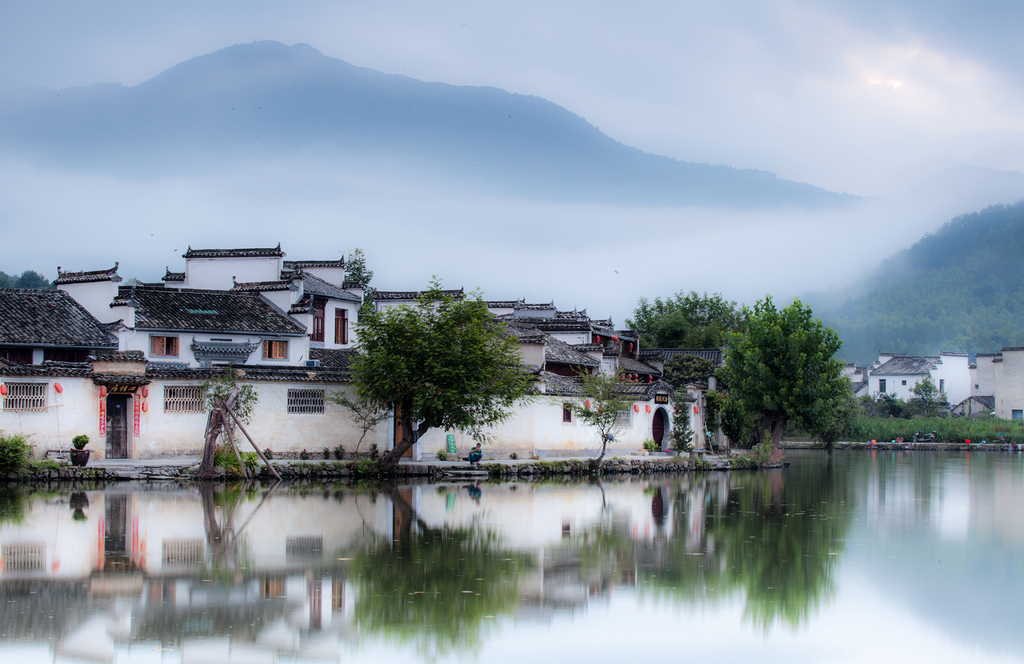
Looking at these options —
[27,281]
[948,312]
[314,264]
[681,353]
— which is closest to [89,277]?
[314,264]

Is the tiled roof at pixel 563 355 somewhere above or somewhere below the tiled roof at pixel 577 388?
above

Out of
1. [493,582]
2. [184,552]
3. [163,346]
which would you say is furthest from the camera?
[163,346]

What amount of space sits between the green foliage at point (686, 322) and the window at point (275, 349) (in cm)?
3438

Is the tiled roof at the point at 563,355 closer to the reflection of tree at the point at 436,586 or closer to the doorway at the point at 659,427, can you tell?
the doorway at the point at 659,427

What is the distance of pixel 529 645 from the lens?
30.3 feet

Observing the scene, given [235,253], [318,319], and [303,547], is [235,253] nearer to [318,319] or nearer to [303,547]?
[318,319]

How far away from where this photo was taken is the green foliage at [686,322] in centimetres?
6869

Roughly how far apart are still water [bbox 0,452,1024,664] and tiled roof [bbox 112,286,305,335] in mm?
15690

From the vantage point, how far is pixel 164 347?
36531 millimetres

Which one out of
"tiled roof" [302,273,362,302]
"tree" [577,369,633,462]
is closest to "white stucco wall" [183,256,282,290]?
"tiled roof" [302,273,362,302]

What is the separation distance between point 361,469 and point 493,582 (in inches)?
666

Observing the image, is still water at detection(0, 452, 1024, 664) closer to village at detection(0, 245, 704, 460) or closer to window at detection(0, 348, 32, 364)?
village at detection(0, 245, 704, 460)

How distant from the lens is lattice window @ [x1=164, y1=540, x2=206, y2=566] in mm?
12609

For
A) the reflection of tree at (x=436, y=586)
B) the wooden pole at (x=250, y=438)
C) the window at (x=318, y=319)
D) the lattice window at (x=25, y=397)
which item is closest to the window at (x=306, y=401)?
the wooden pole at (x=250, y=438)
